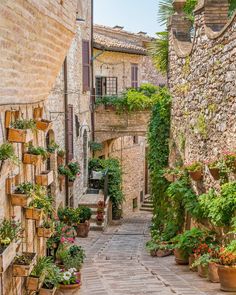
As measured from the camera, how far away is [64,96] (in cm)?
1410

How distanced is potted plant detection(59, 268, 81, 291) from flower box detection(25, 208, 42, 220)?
6.46 feet

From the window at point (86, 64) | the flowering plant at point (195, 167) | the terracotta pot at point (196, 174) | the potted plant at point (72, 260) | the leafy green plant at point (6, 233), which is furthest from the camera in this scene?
the window at point (86, 64)

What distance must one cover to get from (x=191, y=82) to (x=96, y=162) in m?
9.70

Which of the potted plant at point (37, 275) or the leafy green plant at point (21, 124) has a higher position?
the leafy green plant at point (21, 124)

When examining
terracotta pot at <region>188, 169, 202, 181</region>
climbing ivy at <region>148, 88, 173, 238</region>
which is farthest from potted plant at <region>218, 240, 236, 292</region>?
climbing ivy at <region>148, 88, 173, 238</region>

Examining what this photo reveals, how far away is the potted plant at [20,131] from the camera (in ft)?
20.6

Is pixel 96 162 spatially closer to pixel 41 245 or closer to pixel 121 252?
pixel 121 252

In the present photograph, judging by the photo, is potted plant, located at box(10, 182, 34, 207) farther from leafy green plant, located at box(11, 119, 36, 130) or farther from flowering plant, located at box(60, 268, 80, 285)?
flowering plant, located at box(60, 268, 80, 285)

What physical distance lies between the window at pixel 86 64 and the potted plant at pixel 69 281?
432 inches

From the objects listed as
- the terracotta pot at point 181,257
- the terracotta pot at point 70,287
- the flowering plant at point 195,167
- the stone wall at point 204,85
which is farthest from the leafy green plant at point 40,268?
the flowering plant at point 195,167

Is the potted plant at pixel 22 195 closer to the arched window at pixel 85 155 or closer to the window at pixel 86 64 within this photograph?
the window at pixel 86 64

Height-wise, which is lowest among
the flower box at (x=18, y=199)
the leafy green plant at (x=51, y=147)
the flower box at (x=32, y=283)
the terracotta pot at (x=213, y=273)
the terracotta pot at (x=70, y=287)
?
the terracotta pot at (x=70, y=287)

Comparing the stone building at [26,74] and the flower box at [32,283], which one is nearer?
the stone building at [26,74]

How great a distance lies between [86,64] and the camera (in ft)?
62.4
